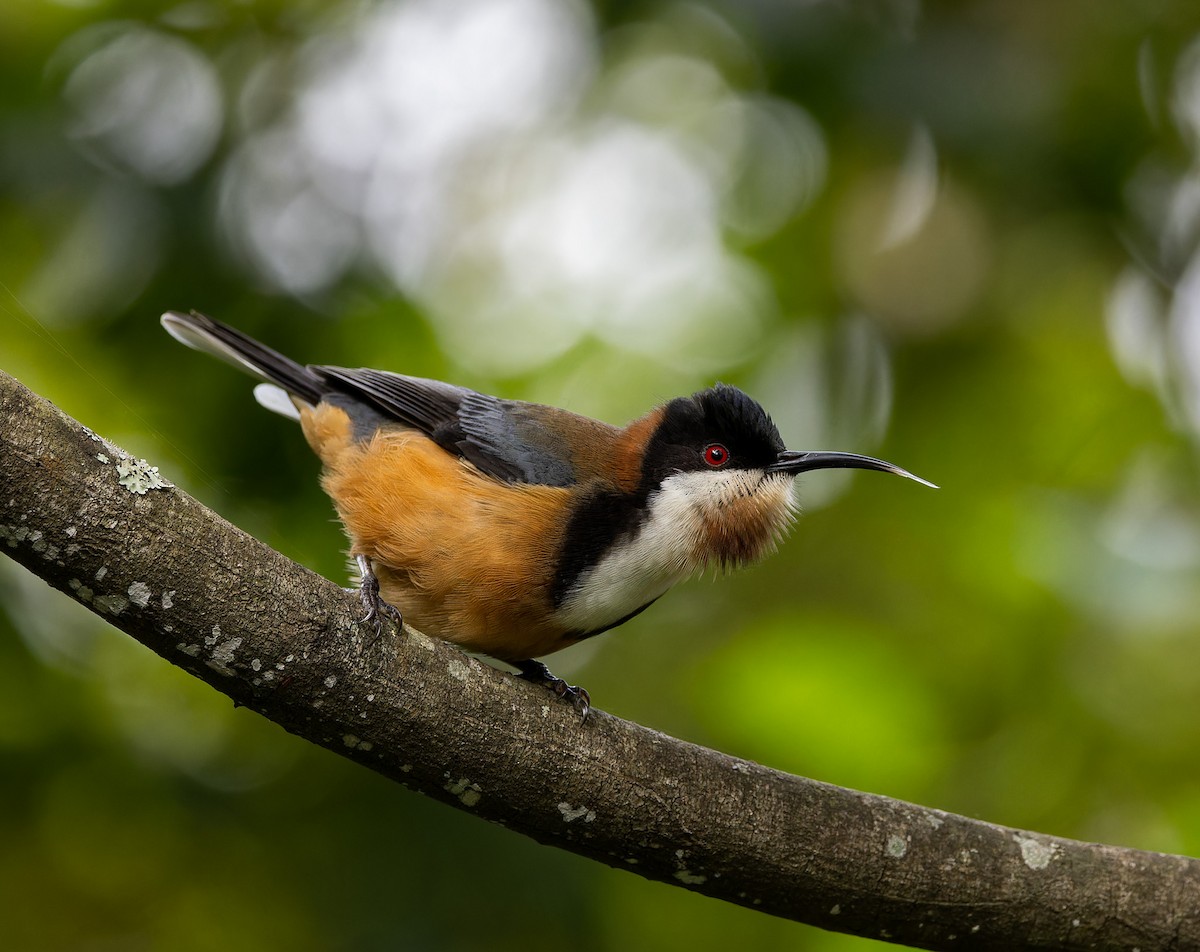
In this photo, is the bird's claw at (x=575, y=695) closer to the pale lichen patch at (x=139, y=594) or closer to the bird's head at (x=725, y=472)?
the bird's head at (x=725, y=472)

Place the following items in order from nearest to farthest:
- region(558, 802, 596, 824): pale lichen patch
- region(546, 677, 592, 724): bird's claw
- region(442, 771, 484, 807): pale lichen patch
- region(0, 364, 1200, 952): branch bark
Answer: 1. region(0, 364, 1200, 952): branch bark
2. region(442, 771, 484, 807): pale lichen patch
3. region(558, 802, 596, 824): pale lichen patch
4. region(546, 677, 592, 724): bird's claw

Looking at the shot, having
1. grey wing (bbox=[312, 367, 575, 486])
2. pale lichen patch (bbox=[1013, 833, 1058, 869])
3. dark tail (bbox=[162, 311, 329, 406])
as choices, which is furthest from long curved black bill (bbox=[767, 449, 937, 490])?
dark tail (bbox=[162, 311, 329, 406])

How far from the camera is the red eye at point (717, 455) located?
4195 millimetres

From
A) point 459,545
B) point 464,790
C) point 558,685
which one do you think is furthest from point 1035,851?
point 459,545

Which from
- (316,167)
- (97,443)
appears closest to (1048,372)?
(316,167)

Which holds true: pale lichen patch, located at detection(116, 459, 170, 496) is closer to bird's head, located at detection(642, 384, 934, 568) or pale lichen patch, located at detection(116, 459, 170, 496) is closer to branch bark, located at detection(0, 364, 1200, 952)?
branch bark, located at detection(0, 364, 1200, 952)

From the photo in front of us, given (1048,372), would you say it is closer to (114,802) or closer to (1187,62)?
(1187,62)

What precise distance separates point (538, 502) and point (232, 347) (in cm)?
135

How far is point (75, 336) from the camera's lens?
4.43 m

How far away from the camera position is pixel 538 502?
3977 mm

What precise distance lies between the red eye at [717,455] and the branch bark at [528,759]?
42.6 inches

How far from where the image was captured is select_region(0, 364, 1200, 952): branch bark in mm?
2543

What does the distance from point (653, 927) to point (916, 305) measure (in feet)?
10.9

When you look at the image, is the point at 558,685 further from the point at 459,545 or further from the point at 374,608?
the point at 374,608
